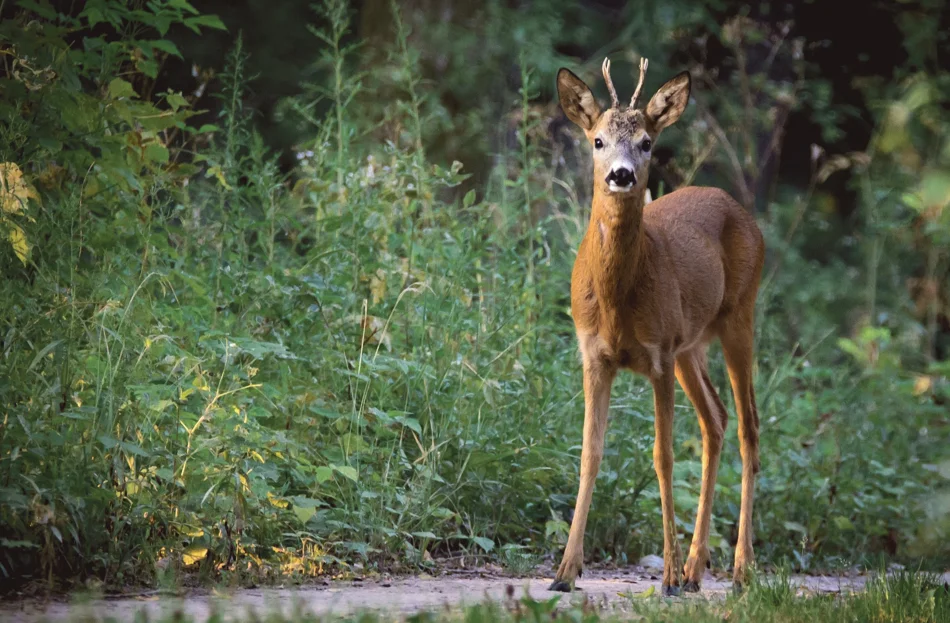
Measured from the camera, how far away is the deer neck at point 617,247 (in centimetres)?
543

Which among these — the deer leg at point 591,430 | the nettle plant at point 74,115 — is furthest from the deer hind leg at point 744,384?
the nettle plant at point 74,115

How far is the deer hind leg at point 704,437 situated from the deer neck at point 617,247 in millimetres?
1150

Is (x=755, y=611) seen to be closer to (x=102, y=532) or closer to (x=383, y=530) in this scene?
(x=383, y=530)

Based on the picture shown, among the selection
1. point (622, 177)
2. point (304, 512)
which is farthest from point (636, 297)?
point (304, 512)

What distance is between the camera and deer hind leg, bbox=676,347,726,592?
5723 mm

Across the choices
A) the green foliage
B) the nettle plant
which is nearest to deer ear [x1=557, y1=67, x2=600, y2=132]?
the green foliage

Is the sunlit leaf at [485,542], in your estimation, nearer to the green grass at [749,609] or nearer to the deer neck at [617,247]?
the green grass at [749,609]

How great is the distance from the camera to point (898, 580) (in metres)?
5.10

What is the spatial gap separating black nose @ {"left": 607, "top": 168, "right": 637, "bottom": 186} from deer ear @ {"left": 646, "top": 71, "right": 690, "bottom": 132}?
1.76 ft

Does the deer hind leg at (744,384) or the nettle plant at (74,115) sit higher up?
the nettle plant at (74,115)

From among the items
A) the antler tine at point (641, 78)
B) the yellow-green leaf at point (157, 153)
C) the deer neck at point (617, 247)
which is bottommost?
the deer neck at point (617, 247)

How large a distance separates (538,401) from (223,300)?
1.71 metres

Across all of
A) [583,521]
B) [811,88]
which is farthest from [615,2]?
[583,521]

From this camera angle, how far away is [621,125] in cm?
548
